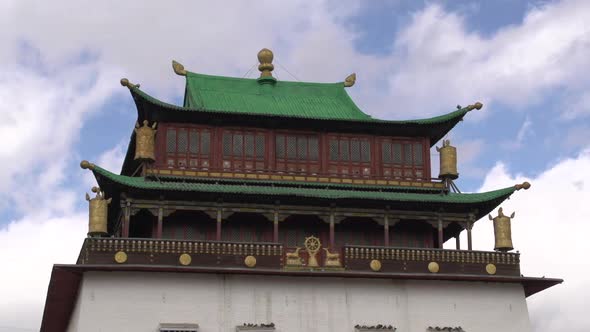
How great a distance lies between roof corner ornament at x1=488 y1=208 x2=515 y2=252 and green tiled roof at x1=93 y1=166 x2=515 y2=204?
75cm

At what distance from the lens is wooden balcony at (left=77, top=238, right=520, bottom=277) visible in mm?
34094

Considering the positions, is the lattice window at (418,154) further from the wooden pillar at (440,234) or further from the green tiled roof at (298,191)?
A: the wooden pillar at (440,234)

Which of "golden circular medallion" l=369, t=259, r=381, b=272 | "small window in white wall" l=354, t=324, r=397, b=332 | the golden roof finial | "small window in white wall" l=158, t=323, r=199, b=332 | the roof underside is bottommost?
"small window in white wall" l=158, t=323, r=199, b=332

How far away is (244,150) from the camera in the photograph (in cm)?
3822

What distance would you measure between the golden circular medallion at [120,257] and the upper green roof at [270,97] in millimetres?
7039

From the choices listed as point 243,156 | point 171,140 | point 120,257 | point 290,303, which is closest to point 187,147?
point 171,140

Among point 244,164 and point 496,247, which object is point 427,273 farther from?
point 244,164

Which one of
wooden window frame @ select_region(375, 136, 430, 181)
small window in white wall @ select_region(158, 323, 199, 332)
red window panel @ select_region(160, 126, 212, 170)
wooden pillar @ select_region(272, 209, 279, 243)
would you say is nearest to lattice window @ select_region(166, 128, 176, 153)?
red window panel @ select_region(160, 126, 212, 170)

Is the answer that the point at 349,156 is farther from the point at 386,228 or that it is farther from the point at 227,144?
the point at 227,144

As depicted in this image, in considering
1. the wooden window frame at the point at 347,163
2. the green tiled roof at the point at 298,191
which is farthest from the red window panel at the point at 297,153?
the green tiled roof at the point at 298,191

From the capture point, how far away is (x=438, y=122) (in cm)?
3897

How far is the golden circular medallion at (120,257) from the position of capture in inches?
1334

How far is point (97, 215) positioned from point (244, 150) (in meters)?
6.00

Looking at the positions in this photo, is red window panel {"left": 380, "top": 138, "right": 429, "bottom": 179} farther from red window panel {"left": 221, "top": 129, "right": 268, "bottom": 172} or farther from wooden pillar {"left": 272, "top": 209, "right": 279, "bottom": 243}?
wooden pillar {"left": 272, "top": 209, "right": 279, "bottom": 243}
